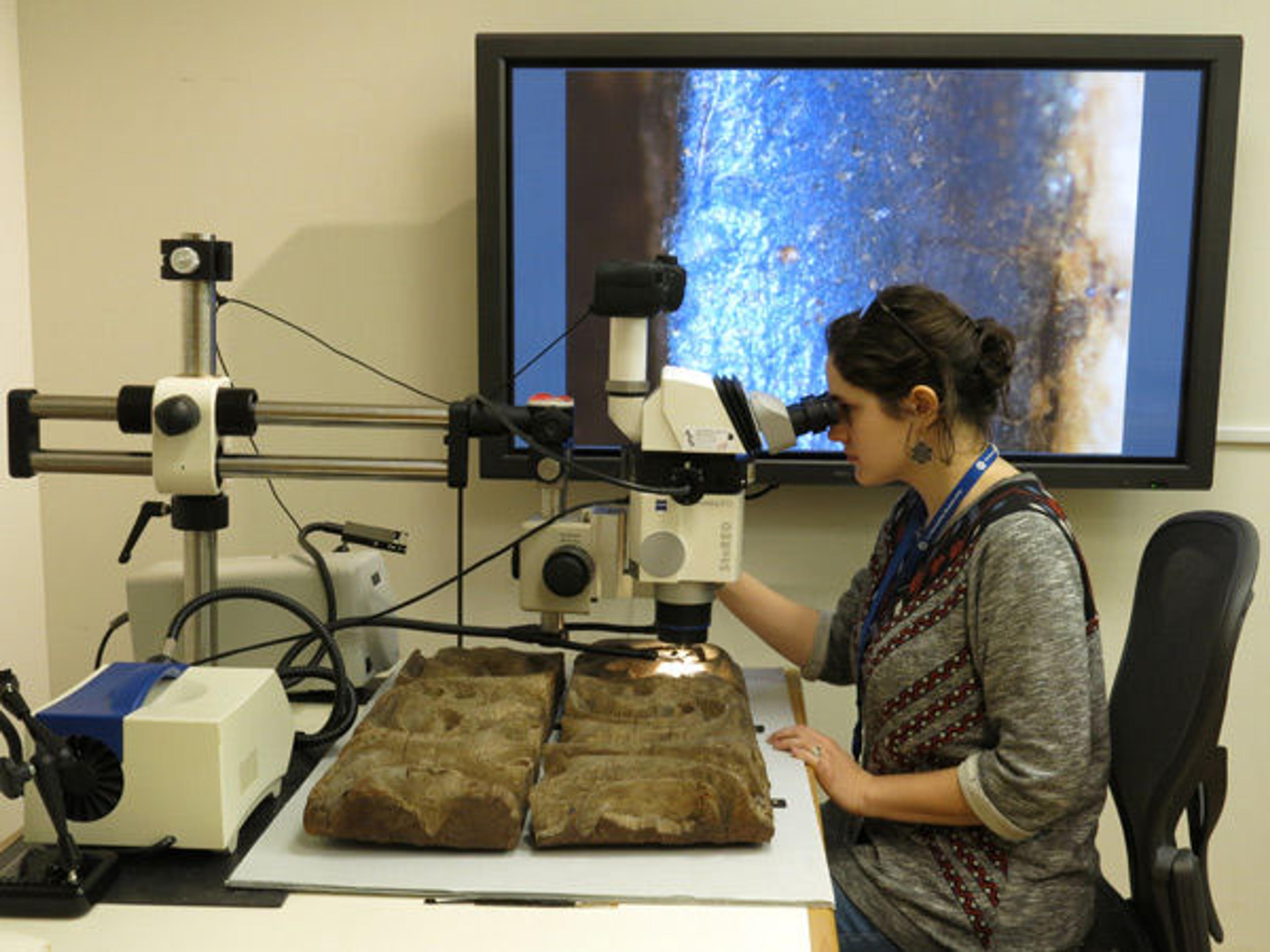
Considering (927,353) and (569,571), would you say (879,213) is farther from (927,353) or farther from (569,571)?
(569,571)

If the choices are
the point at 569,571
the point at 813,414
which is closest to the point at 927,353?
the point at 813,414

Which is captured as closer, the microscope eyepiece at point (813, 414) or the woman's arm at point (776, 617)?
the microscope eyepiece at point (813, 414)

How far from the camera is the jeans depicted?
146cm

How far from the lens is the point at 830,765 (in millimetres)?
1553

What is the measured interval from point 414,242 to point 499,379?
0.34m

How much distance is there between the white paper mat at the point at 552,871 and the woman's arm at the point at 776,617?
2.00 feet

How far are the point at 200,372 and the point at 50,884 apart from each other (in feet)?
2.06

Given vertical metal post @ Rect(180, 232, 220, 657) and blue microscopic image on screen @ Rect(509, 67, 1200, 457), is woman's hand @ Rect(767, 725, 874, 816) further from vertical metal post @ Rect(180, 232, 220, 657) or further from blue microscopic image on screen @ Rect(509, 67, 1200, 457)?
blue microscopic image on screen @ Rect(509, 67, 1200, 457)

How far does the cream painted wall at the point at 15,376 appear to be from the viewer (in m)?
2.41

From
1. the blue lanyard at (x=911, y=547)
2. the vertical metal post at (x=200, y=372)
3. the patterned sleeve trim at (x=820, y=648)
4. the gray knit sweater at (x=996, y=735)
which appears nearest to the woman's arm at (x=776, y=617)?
the patterned sleeve trim at (x=820, y=648)

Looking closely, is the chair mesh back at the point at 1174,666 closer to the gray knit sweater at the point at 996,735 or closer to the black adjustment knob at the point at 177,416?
the gray knit sweater at the point at 996,735

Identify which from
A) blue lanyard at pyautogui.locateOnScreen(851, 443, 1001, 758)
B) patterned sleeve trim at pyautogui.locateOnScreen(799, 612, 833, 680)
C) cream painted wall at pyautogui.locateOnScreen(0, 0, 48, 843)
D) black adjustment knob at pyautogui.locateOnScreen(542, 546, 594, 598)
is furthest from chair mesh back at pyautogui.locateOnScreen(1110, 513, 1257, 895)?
cream painted wall at pyautogui.locateOnScreen(0, 0, 48, 843)

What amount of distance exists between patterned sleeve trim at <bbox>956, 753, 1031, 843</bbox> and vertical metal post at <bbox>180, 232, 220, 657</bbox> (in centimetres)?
94

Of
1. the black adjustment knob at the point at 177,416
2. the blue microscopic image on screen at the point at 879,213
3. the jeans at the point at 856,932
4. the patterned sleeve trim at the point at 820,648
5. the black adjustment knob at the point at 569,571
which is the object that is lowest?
the jeans at the point at 856,932
